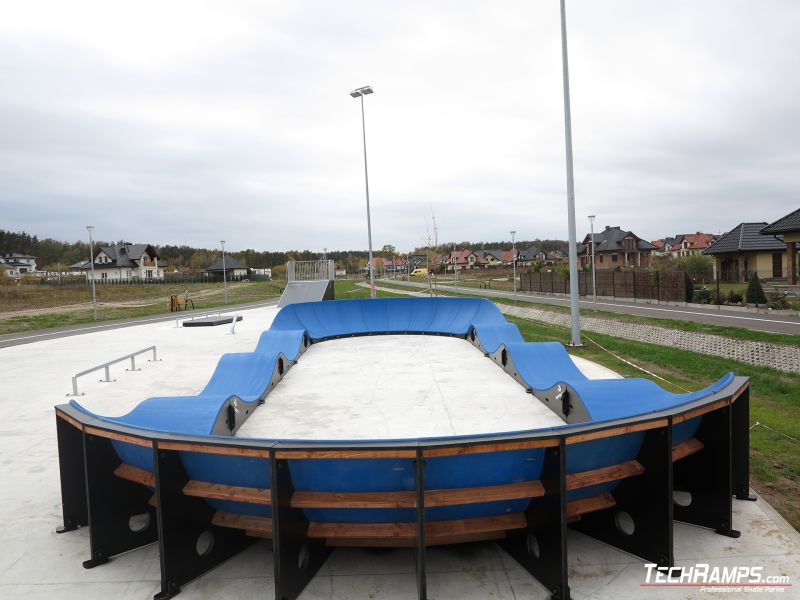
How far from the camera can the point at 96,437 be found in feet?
12.6

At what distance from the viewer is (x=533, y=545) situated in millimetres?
3619

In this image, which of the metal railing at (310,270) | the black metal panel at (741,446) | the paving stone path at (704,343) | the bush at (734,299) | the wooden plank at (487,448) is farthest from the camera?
the metal railing at (310,270)

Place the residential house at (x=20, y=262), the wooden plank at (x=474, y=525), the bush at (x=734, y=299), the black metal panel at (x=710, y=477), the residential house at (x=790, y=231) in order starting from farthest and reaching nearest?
the residential house at (x=20, y=262)
the residential house at (x=790, y=231)
the bush at (x=734, y=299)
the black metal panel at (x=710, y=477)
the wooden plank at (x=474, y=525)

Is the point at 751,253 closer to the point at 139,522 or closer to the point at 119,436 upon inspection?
the point at 139,522

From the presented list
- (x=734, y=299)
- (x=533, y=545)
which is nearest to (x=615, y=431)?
(x=533, y=545)

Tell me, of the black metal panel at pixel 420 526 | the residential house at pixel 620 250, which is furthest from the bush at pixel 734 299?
the residential house at pixel 620 250

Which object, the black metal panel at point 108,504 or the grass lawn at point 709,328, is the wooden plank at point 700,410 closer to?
the black metal panel at point 108,504

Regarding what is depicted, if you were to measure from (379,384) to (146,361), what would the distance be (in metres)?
6.84

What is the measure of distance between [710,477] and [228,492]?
3.60 meters

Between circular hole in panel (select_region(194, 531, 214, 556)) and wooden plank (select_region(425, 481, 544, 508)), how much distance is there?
1661 mm

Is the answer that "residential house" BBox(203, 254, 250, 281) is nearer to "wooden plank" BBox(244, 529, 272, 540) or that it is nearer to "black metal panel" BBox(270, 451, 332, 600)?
"wooden plank" BBox(244, 529, 272, 540)

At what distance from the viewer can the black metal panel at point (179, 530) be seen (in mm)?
3404

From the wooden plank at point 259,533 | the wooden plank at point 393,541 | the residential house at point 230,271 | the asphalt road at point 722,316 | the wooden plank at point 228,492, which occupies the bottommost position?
the asphalt road at point 722,316

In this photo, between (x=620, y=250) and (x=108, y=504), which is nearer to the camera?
(x=108, y=504)
